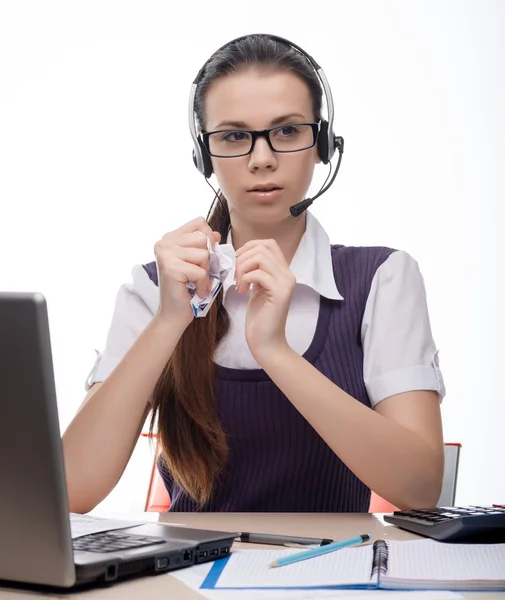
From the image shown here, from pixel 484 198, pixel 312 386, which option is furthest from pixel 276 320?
pixel 484 198

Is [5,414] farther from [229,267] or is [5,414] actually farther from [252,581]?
[229,267]

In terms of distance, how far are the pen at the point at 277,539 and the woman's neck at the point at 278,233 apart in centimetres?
68

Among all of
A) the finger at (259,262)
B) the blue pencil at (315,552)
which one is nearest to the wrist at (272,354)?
the finger at (259,262)

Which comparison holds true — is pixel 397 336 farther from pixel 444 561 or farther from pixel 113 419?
pixel 444 561

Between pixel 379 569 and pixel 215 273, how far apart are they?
61cm

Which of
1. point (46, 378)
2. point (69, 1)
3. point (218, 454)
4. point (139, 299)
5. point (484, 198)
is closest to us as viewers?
point (46, 378)

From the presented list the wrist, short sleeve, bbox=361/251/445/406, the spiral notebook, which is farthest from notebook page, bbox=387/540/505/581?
short sleeve, bbox=361/251/445/406

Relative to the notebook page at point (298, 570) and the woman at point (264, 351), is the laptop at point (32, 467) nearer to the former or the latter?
the notebook page at point (298, 570)

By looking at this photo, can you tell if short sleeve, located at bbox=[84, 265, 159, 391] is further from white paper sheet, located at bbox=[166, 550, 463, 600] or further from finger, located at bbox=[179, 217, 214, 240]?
white paper sheet, located at bbox=[166, 550, 463, 600]

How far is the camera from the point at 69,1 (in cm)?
359

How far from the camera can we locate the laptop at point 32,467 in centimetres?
61

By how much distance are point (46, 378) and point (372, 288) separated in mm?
944

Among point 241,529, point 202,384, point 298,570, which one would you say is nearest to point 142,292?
point 202,384

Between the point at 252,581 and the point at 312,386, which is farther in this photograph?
the point at 312,386
